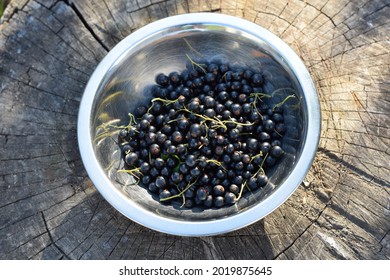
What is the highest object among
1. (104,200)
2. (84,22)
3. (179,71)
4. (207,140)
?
(84,22)

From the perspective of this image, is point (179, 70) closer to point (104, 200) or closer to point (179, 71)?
point (179, 71)

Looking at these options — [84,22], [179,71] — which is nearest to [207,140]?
[179,71]

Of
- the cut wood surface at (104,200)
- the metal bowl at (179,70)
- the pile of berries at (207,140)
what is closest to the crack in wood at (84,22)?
the cut wood surface at (104,200)

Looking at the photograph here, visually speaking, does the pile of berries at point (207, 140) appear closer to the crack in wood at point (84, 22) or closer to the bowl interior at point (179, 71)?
the bowl interior at point (179, 71)

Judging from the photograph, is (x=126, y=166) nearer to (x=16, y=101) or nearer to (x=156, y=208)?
(x=156, y=208)

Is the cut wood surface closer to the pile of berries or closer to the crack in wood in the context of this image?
the crack in wood
